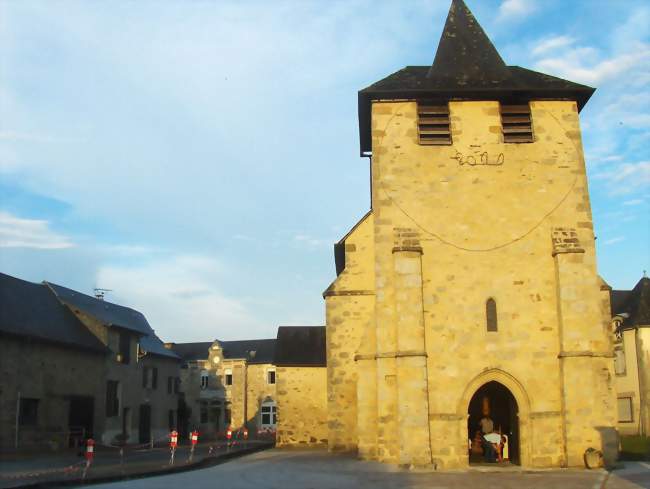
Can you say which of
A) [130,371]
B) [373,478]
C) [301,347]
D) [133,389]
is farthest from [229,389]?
[373,478]

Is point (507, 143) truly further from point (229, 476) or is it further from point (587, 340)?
point (229, 476)

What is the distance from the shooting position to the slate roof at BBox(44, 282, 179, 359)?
96.6 feet

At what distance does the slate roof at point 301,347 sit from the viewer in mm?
29547

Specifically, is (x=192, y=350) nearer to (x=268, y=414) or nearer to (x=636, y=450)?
(x=268, y=414)

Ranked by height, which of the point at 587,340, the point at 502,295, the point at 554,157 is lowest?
the point at 587,340

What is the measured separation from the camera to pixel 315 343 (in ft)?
102

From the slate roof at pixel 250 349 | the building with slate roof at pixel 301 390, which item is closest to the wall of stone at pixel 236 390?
the slate roof at pixel 250 349

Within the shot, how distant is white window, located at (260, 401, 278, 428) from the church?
3175cm

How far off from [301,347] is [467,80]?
15.7m

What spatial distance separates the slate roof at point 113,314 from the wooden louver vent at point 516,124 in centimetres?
1899

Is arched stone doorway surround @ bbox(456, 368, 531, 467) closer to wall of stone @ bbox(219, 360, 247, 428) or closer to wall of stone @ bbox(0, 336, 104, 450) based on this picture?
wall of stone @ bbox(0, 336, 104, 450)

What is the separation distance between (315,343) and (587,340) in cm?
1603

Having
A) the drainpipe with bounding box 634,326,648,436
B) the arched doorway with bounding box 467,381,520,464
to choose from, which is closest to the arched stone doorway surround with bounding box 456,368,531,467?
the arched doorway with bounding box 467,381,520,464

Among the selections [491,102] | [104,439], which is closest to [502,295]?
[491,102]
